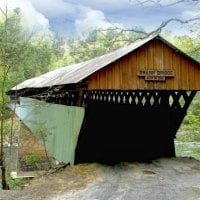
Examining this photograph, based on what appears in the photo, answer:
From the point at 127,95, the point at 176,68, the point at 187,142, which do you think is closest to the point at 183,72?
the point at 176,68

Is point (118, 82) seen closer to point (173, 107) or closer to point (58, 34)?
point (173, 107)

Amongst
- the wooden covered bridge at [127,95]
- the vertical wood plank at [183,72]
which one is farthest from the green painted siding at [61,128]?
the vertical wood plank at [183,72]

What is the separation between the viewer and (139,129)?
14336 mm

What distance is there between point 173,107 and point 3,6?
6.45m

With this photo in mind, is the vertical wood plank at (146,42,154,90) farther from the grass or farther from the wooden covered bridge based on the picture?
the grass

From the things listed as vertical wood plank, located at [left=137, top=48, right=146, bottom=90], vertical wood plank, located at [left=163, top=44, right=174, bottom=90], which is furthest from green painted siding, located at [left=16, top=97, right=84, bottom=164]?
vertical wood plank, located at [left=163, top=44, right=174, bottom=90]

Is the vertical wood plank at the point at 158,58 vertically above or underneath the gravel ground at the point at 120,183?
above

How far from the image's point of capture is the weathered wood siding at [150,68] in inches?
438

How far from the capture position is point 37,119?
18.3 meters

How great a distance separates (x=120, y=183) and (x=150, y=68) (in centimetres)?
360

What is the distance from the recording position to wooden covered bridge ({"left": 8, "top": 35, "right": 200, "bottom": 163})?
11.3 m

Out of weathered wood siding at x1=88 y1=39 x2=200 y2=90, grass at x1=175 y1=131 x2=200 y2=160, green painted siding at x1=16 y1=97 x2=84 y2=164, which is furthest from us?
grass at x1=175 y1=131 x2=200 y2=160

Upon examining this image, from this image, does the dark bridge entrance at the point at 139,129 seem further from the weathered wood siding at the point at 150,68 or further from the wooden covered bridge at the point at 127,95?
the weathered wood siding at the point at 150,68

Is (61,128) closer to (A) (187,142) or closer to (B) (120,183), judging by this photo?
(B) (120,183)
